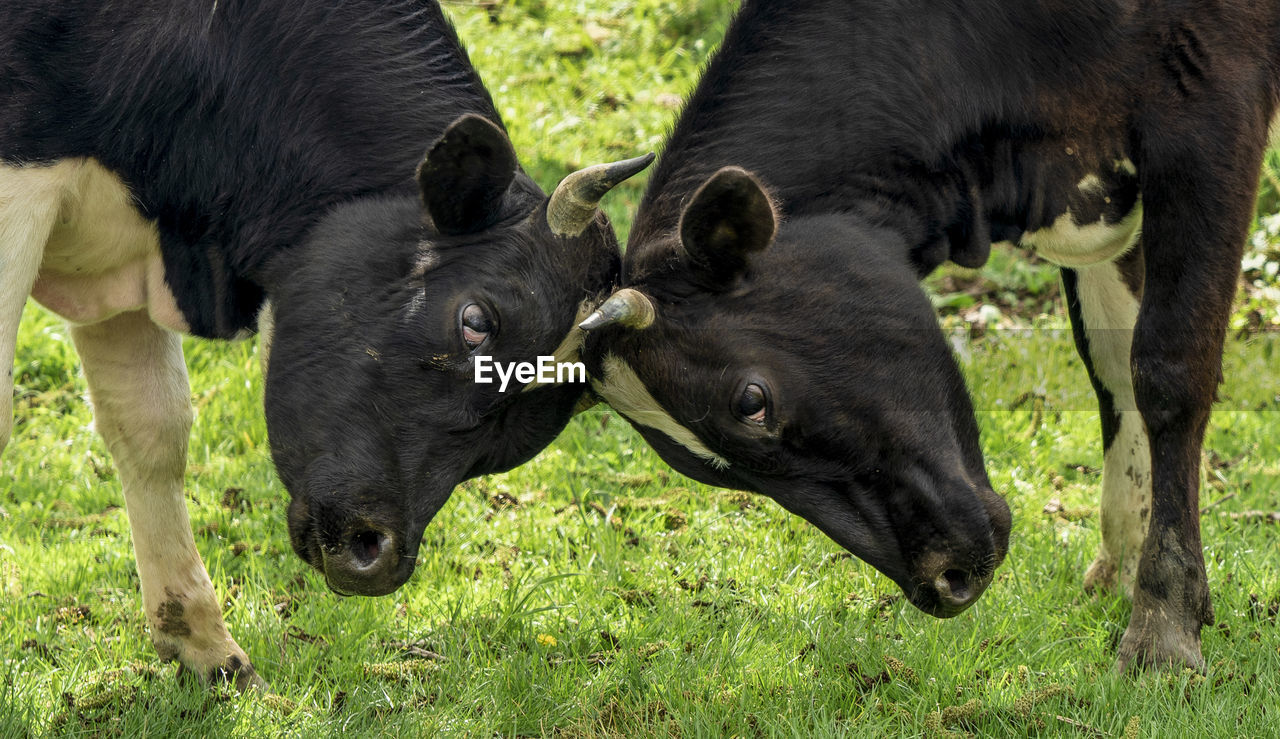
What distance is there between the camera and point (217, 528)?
18.8ft

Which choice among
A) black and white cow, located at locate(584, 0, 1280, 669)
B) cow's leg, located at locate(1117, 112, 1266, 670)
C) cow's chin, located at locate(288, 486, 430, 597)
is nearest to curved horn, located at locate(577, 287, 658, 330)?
black and white cow, located at locate(584, 0, 1280, 669)

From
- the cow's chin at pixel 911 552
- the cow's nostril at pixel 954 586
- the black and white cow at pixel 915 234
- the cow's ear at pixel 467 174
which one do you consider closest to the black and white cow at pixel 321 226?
the cow's ear at pixel 467 174

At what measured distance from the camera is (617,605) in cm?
510

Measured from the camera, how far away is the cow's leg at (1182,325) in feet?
15.0

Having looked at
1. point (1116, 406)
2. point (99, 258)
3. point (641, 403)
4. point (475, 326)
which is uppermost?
point (475, 326)

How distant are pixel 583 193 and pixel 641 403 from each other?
63 centimetres

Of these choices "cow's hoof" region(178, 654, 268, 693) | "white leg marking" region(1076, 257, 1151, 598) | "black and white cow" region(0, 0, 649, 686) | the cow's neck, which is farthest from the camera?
"white leg marking" region(1076, 257, 1151, 598)

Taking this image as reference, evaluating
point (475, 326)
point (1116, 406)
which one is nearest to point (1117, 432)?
point (1116, 406)

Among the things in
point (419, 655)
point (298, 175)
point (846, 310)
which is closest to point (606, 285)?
point (846, 310)

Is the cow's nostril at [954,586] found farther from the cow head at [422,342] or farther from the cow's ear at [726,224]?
the cow head at [422,342]

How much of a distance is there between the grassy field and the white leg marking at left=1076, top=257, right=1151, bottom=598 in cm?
17

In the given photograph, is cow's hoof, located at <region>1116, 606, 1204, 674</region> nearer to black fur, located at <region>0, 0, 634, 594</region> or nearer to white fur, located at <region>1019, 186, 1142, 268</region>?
white fur, located at <region>1019, 186, 1142, 268</region>

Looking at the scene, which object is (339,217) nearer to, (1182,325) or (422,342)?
(422,342)

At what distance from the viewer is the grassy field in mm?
4277
